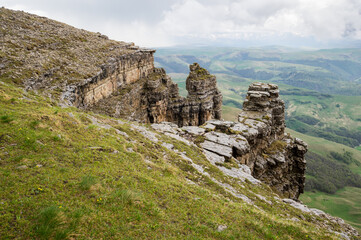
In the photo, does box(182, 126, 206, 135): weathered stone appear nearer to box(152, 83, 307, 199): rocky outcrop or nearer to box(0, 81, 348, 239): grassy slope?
box(152, 83, 307, 199): rocky outcrop

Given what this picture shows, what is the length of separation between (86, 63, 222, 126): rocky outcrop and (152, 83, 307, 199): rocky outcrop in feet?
66.8

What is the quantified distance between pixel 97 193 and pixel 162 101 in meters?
58.8

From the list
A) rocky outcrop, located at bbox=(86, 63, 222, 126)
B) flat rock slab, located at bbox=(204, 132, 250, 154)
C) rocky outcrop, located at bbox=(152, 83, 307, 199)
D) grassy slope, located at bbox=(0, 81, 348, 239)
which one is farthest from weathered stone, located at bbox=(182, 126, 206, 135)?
rocky outcrop, located at bbox=(86, 63, 222, 126)

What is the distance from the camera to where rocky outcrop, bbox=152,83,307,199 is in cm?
3931

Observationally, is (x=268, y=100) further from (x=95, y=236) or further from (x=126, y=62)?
(x=95, y=236)

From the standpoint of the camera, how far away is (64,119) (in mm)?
22344

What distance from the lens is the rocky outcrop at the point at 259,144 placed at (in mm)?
39306

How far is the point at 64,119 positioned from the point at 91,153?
6.95m

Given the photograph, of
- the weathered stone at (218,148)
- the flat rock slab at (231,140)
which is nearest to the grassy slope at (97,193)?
the weathered stone at (218,148)

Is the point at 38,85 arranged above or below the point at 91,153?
above

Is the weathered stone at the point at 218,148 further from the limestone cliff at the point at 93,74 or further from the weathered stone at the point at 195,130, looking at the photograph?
the limestone cliff at the point at 93,74

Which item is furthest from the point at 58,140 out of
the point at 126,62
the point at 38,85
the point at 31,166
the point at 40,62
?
the point at 126,62

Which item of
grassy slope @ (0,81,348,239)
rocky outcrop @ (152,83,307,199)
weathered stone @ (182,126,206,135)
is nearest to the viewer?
grassy slope @ (0,81,348,239)

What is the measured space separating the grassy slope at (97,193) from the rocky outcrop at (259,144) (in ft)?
45.4
